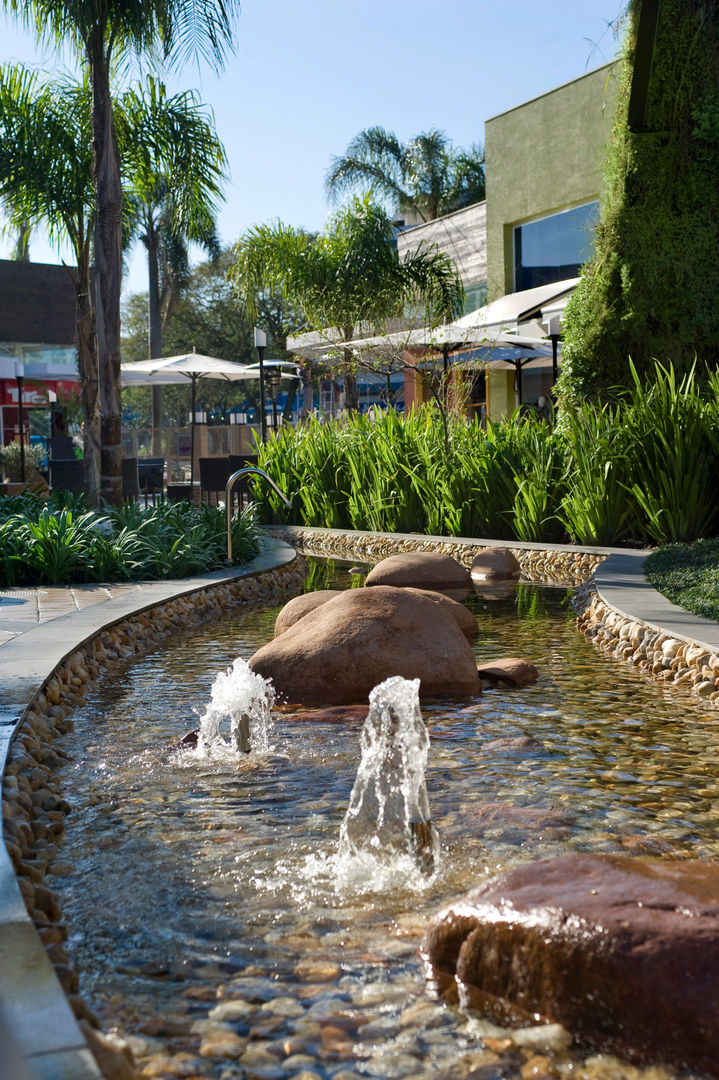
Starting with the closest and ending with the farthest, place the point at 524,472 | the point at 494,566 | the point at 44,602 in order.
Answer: the point at 44,602 → the point at 494,566 → the point at 524,472

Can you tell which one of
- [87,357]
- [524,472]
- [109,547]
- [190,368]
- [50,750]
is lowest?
[50,750]

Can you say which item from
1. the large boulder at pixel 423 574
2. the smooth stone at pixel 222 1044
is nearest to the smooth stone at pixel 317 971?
the smooth stone at pixel 222 1044

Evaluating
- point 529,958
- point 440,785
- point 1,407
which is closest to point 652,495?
point 440,785

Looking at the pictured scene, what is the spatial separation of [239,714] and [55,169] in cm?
1153

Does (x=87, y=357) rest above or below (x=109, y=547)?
above

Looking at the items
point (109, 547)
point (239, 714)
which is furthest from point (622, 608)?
point (109, 547)

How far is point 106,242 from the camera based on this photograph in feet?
36.4

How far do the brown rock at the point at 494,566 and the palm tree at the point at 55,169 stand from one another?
19.0 feet

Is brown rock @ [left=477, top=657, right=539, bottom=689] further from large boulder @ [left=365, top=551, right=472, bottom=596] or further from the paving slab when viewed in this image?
large boulder @ [left=365, top=551, right=472, bottom=596]

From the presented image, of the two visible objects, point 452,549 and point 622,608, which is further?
point 452,549

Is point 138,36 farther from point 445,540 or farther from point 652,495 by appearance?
point 652,495

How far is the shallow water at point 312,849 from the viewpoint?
8.31ft

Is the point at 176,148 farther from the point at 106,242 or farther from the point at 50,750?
the point at 50,750

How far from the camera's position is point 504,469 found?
11727 millimetres
